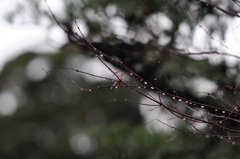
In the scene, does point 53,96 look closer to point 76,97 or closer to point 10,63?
point 76,97

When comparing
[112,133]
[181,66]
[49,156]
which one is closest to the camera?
[181,66]

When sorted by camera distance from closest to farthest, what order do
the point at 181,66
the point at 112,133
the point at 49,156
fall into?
the point at 181,66 < the point at 112,133 < the point at 49,156

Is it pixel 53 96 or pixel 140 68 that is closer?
pixel 140 68

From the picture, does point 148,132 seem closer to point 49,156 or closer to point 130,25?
point 130,25

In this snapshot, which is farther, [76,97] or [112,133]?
[76,97]

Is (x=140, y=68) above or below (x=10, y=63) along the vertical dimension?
below

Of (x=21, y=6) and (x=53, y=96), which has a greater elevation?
(x=53, y=96)

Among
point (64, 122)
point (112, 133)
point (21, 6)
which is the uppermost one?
point (64, 122)

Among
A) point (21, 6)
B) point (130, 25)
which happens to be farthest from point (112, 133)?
point (21, 6)

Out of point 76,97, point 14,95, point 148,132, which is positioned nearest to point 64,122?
point 76,97
